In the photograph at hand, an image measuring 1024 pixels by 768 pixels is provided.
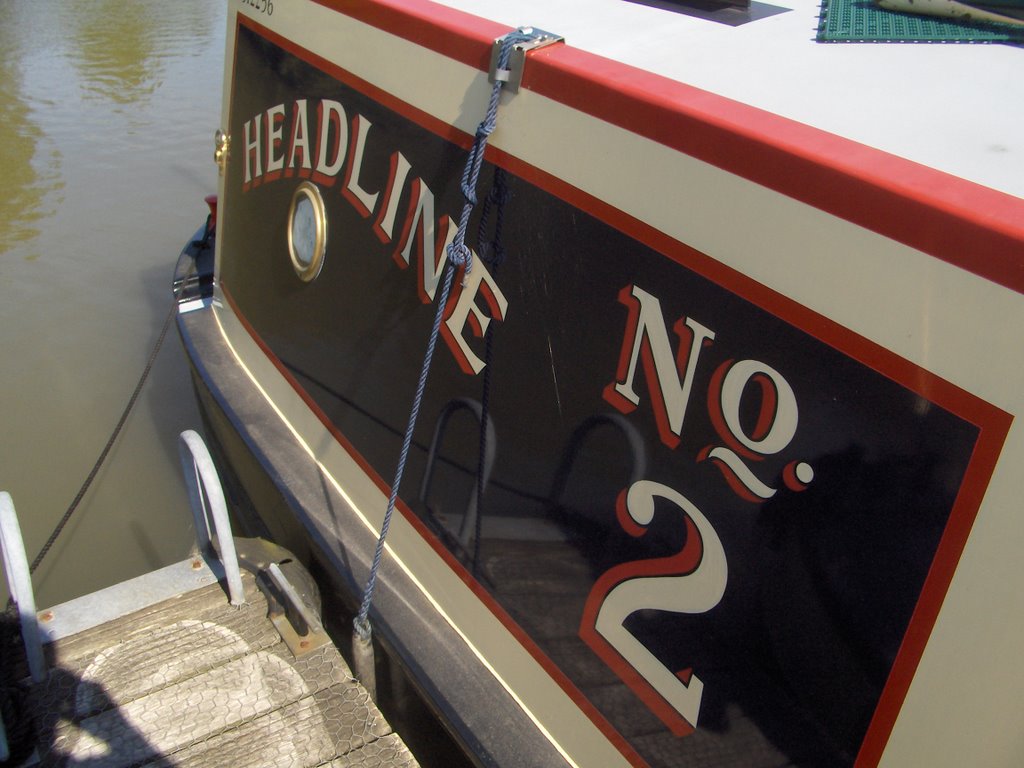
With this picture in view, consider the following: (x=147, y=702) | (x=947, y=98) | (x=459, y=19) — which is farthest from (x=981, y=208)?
(x=147, y=702)

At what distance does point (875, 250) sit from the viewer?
1142mm

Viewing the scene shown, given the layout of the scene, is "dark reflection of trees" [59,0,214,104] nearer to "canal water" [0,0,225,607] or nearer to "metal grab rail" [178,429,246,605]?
"canal water" [0,0,225,607]

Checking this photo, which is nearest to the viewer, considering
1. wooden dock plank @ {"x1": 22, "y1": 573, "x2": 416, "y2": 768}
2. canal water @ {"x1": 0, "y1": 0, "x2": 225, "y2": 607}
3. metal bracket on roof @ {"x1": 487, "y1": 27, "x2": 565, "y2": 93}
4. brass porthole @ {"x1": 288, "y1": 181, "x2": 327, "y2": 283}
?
metal bracket on roof @ {"x1": 487, "y1": 27, "x2": 565, "y2": 93}

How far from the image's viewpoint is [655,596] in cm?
153

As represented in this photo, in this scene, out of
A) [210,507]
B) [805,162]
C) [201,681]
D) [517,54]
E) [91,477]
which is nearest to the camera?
[805,162]

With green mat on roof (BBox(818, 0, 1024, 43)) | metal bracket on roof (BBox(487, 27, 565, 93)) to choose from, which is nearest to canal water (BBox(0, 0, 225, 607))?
metal bracket on roof (BBox(487, 27, 565, 93))

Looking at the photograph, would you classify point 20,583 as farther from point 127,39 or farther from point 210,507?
point 127,39

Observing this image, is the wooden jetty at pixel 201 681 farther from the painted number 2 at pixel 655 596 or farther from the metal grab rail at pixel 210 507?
the painted number 2 at pixel 655 596

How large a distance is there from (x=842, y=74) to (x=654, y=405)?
690 mm

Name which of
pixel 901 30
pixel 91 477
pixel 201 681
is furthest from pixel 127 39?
pixel 901 30

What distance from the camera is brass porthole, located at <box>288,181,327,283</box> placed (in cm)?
246

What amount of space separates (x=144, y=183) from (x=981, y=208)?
7.50 m

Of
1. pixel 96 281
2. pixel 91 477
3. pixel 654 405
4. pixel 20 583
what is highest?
pixel 654 405

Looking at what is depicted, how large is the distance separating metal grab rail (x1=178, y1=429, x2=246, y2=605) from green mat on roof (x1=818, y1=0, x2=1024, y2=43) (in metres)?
1.76
